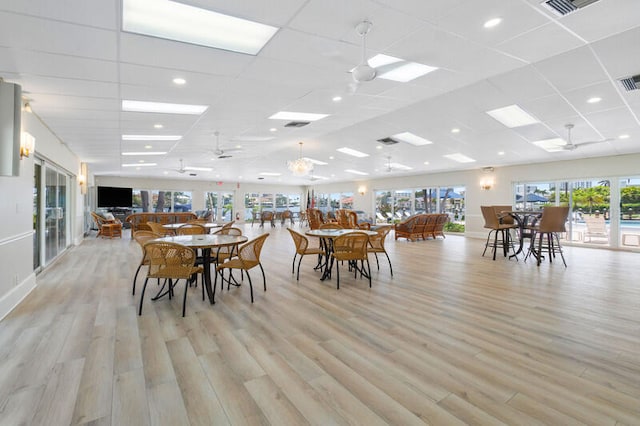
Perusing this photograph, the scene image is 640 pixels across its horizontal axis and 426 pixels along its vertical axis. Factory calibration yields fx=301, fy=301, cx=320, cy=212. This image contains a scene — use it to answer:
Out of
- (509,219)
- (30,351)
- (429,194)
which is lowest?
(30,351)

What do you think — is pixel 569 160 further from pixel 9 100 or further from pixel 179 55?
pixel 9 100

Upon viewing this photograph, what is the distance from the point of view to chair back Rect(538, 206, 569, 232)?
577 cm

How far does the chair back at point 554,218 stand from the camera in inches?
227

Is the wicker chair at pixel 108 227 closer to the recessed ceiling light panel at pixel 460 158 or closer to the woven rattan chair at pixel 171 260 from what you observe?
the woven rattan chair at pixel 171 260

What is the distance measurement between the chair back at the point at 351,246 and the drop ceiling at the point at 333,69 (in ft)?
6.50

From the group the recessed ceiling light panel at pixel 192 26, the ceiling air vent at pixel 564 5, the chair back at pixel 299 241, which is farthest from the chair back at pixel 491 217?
the recessed ceiling light panel at pixel 192 26

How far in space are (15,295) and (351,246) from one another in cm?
411

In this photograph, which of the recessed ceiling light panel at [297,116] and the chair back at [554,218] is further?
the chair back at [554,218]

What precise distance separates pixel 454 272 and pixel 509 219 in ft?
9.63

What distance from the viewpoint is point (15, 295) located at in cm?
346

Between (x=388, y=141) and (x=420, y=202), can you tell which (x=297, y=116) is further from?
(x=420, y=202)

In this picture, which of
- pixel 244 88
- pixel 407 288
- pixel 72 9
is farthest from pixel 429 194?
pixel 72 9

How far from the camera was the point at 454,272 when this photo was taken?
526 centimetres

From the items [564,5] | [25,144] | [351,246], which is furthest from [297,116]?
[564,5]
